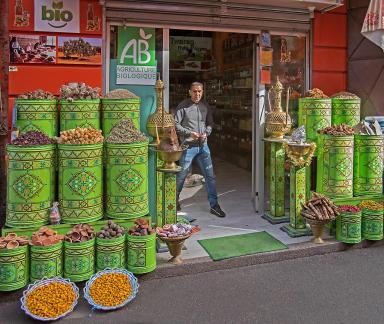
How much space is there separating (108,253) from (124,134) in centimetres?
112

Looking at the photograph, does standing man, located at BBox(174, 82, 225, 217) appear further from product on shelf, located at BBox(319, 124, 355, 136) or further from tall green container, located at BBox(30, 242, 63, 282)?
tall green container, located at BBox(30, 242, 63, 282)

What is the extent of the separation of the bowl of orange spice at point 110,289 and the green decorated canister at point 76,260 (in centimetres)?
13

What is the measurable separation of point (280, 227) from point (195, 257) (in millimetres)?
1451

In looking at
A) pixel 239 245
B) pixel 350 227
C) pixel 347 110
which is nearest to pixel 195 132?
pixel 239 245

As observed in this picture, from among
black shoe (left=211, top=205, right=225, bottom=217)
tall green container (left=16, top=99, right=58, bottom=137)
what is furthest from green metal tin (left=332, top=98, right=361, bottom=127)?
tall green container (left=16, top=99, right=58, bottom=137)

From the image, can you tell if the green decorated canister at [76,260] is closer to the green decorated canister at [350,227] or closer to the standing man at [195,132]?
the standing man at [195,132]

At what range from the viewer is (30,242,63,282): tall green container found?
3.46m

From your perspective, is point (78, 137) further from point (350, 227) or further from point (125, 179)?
point (350, 227)

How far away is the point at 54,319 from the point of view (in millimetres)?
3152

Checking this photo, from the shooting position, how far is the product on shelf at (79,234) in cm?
360

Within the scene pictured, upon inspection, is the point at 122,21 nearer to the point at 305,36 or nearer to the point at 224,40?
the point at 305,36

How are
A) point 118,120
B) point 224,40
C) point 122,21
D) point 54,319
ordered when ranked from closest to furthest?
point 54,319
point 118,120
point 122,21
point 224,40

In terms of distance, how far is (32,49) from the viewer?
478cm

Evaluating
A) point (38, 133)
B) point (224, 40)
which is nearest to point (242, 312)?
point (38, 133)
